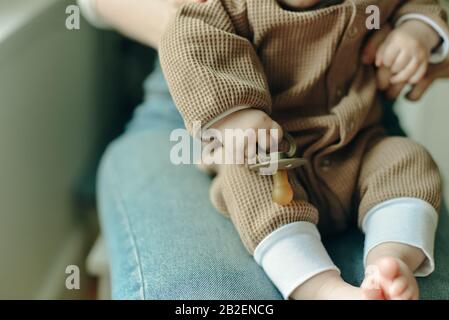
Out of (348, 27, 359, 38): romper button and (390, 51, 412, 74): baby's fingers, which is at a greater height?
(348, 27, 359, 38): romper button

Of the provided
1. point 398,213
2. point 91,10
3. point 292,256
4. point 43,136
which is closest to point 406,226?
point 398,213

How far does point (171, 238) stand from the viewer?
706mm

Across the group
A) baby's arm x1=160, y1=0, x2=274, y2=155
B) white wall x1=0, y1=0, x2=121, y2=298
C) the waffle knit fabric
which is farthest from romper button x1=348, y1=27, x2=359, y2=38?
white wall x1=0, y1=0, x2=121, y2=298

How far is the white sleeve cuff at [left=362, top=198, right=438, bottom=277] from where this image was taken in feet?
2.01

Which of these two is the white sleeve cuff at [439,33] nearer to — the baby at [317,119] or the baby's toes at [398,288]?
the baby at [317,119]

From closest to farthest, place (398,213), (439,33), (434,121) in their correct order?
1. (398,213)
2. (439,33)
3. (434,121)

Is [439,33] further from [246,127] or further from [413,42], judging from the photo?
[246,127]

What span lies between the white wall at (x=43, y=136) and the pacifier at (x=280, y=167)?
1.38ft

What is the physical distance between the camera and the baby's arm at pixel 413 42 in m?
0.72

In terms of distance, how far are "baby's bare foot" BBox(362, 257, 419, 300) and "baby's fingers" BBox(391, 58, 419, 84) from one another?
270 mm

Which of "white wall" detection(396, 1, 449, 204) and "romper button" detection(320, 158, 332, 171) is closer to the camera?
"romper button" detection(320, 158, 332, 171)

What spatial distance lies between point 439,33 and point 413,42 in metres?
0.05

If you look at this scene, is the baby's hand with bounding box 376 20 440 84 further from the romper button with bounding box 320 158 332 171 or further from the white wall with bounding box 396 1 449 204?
the white wall with bounding box 396 1 449 204
